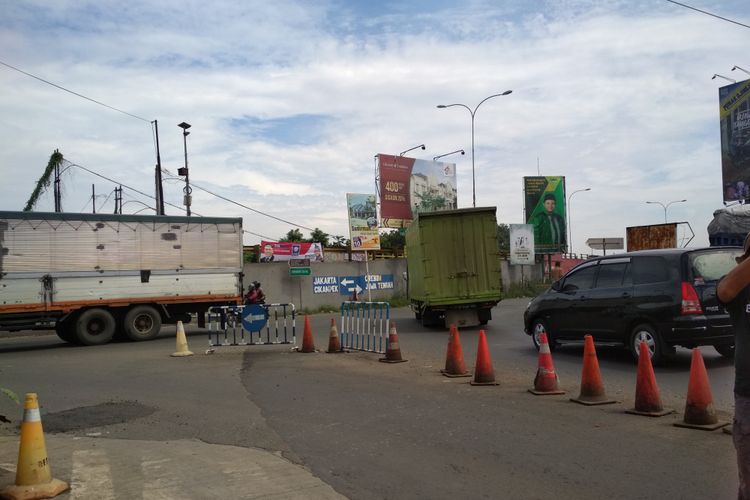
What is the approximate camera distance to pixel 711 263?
9.95 meters

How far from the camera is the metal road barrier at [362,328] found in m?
13.3

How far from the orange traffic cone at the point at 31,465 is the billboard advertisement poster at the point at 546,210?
155ft

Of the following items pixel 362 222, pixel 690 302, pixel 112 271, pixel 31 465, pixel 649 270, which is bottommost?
pixel 31 465

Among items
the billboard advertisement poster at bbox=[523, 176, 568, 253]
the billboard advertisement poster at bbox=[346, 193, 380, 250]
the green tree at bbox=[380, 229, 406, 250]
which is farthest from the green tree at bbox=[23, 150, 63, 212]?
the green tree at bbox=[380, 229, 406, 250]

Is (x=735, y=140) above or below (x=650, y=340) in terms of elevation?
above

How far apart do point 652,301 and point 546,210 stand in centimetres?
4182

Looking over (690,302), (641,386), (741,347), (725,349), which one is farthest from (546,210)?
(741,347)

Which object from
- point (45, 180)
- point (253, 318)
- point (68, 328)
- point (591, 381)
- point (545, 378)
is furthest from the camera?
point (45, 180)

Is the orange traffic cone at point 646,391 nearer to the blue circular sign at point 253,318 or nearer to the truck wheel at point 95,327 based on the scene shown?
the blue circular sign at point 253,318

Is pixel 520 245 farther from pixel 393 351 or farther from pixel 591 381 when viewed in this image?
pixel 591 381

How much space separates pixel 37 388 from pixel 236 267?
936 centimetres

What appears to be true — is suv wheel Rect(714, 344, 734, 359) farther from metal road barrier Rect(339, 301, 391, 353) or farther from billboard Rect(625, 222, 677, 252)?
billboard Rect(625, 222, 677, 252)

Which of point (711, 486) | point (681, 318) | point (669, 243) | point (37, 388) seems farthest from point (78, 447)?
point (669, 243)

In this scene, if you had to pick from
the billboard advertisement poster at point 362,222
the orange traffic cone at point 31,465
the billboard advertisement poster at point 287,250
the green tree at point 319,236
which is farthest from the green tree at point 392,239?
the orange traffic cone at point 31,465
